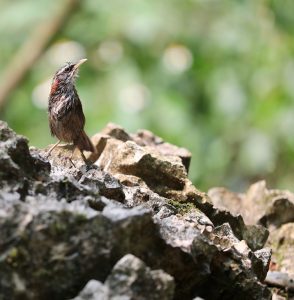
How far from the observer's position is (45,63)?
8609 millimetres

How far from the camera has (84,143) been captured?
4.23m

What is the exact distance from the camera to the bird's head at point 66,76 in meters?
4.81

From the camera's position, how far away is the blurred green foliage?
7527mm

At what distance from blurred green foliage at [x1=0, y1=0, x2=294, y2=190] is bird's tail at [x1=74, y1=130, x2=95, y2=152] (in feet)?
9.51

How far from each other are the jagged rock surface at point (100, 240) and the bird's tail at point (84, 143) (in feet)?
2.64

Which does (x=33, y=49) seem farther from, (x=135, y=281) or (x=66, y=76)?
(x=135, y=281)

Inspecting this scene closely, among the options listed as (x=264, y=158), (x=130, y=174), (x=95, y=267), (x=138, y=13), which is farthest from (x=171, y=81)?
(x=95, y=267)

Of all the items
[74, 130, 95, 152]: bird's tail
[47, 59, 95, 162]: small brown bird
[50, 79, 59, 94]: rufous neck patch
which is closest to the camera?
[74, 130, 95, 152]: bird's tail

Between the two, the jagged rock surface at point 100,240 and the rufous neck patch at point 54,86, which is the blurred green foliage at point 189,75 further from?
the jagged rock surface at point 100,240

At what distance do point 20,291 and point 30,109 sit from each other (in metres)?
6.17

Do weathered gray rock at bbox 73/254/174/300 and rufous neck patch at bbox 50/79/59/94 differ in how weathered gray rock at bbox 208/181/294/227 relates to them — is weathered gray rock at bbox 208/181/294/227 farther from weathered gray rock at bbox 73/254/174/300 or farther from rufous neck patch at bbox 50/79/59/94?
weathered gray rock at bbox 73/254/174/300

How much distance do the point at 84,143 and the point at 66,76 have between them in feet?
2.62

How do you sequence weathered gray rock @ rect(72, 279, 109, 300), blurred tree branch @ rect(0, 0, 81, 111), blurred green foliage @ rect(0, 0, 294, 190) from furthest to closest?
blurred tree branch @ rect(0, 0, 81, 111), blurred green foliage @ rect(0, 0, 294, 190), weathered gray rock @ rect(72, 279, 109, 300)

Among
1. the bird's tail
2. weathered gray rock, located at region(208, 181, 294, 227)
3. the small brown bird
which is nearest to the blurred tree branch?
the small brown bird
